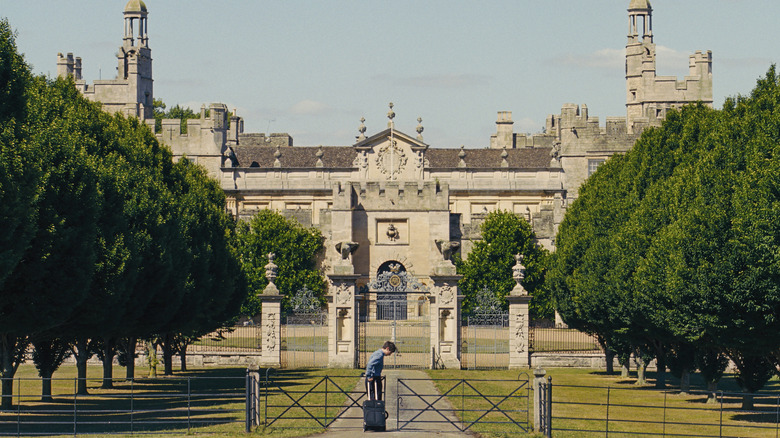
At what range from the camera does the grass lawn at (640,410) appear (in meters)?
29.0

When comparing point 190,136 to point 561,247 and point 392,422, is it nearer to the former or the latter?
point 561,247

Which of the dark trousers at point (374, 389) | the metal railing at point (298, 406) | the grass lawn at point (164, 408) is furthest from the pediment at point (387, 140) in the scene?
the dark trousers at point (374, 389)

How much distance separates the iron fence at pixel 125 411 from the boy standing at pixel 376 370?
3.27 meters

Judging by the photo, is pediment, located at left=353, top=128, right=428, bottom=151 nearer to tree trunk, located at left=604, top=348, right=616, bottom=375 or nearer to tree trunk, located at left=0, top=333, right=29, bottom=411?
tree trunk, located at left=604, top=348, right=616, bottom=375

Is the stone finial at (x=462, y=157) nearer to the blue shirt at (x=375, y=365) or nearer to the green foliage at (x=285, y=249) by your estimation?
the green foliage at (x=285, y=249)

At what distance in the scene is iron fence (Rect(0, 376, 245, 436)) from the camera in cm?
2800

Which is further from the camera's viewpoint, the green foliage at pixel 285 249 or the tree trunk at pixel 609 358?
the green foliage at pixel 285 249

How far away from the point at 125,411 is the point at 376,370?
5600mm

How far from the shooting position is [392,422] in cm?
2919

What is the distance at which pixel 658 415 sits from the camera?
110 feet

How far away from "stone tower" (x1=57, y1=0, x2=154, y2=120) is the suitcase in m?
83.2

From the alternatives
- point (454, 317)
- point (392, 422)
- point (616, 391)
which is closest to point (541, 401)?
point (392, 422)

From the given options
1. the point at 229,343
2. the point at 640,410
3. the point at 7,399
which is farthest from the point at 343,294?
the point at 7,399

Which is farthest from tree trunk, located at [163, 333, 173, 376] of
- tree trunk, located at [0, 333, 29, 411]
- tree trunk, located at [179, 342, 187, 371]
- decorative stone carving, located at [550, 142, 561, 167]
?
decorative stone carving, located at [550, 142, 561, 167]
